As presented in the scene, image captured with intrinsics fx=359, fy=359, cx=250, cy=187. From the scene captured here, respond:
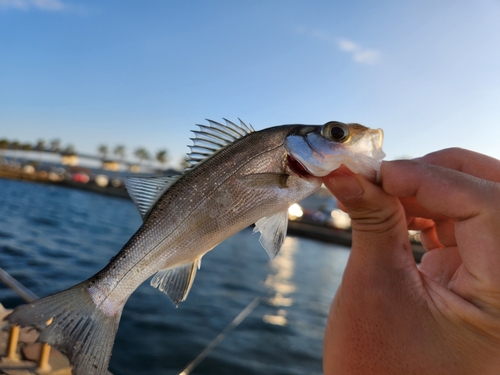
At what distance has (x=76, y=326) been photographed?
75.5 inches

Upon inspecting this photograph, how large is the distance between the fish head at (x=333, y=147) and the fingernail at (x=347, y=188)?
0.25ft

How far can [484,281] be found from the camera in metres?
1.55

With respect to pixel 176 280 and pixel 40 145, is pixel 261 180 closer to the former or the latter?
pixel 176 280

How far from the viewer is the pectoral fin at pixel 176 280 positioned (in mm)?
2131

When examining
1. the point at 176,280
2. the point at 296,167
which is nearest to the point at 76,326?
the point at 176,280

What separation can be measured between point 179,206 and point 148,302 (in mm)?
9299

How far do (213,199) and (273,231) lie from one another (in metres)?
0.44

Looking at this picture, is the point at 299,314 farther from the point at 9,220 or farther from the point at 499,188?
the point at 9,220

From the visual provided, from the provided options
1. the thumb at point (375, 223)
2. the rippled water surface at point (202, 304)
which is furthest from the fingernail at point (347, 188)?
the rippled water surface at point (202, 304)

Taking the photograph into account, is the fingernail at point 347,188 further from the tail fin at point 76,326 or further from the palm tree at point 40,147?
the palm tree at point 40,147

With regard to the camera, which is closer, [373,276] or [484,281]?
[484,281]

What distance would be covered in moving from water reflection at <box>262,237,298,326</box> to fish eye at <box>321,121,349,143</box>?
6590 millimetres

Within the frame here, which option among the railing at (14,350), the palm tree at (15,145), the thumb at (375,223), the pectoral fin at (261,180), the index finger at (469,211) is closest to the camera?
the index finger at (469,211)

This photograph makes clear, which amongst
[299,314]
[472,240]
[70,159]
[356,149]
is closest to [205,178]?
[356,149]
